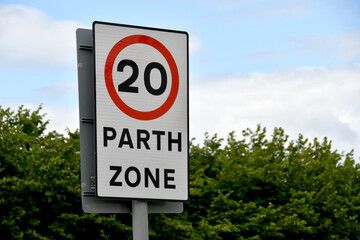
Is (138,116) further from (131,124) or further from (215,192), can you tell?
(215,192)

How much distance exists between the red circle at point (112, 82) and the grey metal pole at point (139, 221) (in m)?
0.46

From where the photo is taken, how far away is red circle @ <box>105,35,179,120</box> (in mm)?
3459

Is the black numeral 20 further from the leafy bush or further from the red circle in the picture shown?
the leafy bush

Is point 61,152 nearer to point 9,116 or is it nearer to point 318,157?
point 9,116

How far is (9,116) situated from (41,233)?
20.3 feet

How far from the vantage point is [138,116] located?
11.4 ft

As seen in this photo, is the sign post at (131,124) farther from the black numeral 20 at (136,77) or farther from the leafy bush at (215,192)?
the leafy bush at (215,192)

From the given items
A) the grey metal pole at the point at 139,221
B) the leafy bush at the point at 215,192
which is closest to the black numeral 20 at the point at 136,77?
the grey metal pole at the point at 139,221

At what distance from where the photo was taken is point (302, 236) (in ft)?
91.1

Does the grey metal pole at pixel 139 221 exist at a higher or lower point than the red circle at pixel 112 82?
lower

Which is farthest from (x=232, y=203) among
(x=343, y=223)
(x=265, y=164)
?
(x=343, y=223)

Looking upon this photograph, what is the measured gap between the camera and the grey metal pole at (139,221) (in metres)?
3.39

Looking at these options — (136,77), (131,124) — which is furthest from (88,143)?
(136,77)

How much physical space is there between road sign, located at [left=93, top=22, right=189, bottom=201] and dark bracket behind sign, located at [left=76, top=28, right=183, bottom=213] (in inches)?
2.8
